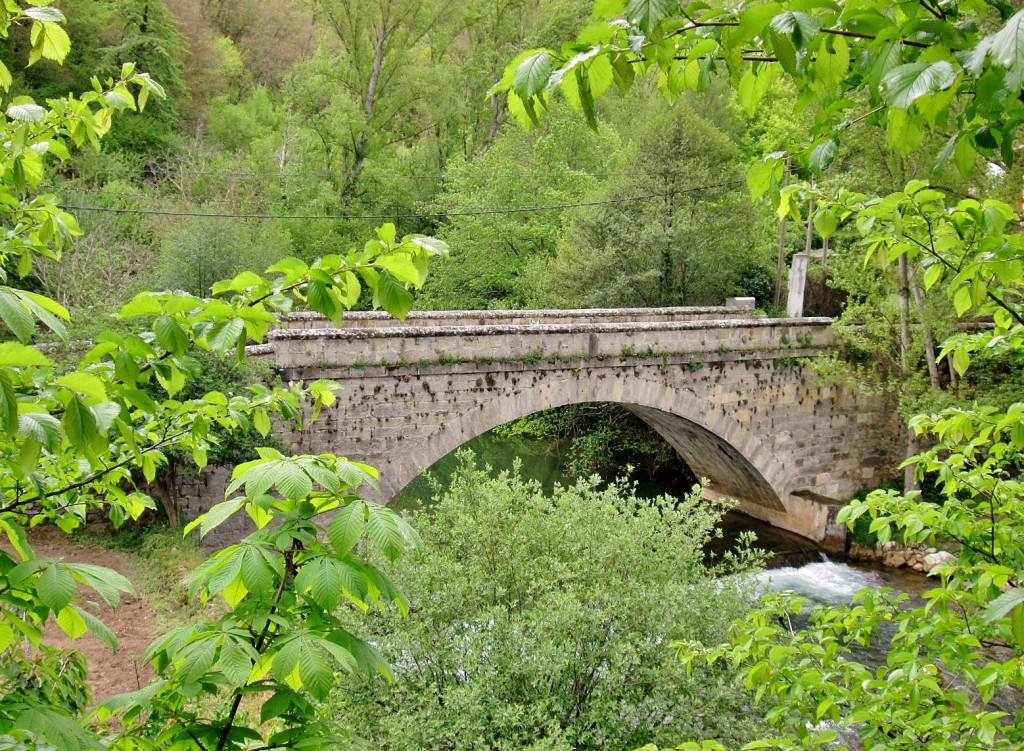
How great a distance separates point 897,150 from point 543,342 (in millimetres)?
11617

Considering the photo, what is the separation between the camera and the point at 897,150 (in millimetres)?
A: 1833

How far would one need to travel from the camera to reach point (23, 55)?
954 inches

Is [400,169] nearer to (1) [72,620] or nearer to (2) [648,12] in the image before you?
(1) [72,620]

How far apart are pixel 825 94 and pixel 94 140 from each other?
258 cm

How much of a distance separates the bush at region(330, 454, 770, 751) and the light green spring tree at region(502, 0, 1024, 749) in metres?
1.97

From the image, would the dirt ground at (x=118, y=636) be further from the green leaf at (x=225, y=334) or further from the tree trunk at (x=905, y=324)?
the tree trunk at (x=905, y=324)

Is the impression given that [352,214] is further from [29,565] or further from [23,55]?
[29,565]

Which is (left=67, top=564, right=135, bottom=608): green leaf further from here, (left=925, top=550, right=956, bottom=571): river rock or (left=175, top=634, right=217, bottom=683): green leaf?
(left=925, top=550, right=956, bottom=571): river rock

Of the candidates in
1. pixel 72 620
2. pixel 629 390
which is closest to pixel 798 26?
→ pixel 72 620

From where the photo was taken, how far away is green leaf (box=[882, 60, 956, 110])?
141 centimetres

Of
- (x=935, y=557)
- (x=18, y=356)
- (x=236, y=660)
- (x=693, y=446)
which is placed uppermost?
(x=18, y=356)

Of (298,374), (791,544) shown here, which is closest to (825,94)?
(298,374)

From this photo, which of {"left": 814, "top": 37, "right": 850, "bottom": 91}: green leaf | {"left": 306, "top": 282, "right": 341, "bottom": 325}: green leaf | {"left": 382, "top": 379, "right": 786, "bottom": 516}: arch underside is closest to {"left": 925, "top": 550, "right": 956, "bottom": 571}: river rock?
{"left": 382, "top": 379, "right": 786, "bottom": 516}: arch underside

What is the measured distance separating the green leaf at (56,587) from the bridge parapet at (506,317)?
520 inches
